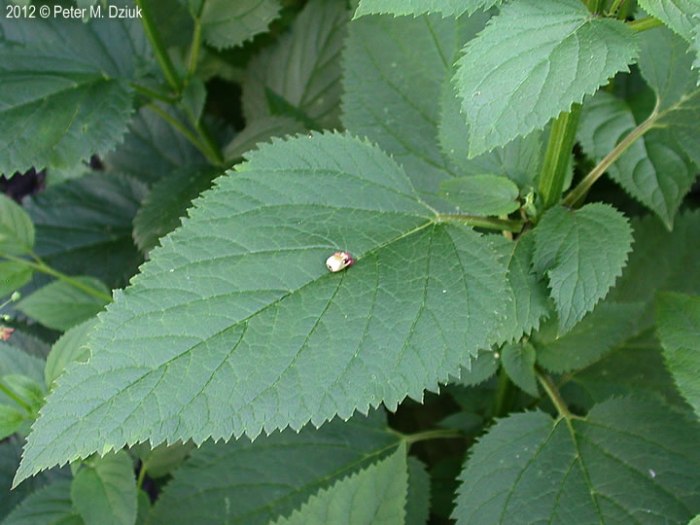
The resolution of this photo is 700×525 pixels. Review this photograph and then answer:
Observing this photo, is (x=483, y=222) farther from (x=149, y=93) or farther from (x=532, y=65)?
(x=149, y=93)

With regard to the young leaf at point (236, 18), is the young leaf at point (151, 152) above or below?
below

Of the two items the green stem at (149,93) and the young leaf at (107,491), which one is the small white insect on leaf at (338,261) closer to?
the young leaf at (107,491)

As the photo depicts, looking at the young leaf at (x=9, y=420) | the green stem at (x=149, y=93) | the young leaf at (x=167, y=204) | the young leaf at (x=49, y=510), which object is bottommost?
the young leaf at (x=49, y=510)

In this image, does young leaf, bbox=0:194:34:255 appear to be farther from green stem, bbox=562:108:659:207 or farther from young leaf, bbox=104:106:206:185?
green stem, bbox=562:108:659:207

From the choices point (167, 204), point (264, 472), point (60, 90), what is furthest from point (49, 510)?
point (60, 90)

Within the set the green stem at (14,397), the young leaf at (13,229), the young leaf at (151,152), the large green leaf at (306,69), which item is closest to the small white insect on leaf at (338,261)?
the green stem at (14,397)

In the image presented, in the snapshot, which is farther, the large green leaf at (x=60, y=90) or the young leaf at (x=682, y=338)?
the large green leaf at (x=60, y=90)

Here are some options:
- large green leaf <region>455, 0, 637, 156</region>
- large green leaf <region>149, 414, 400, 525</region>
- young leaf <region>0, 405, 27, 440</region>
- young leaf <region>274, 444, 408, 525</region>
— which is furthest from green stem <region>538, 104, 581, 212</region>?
young leaf <region>0, 405, 27, 440</region>
